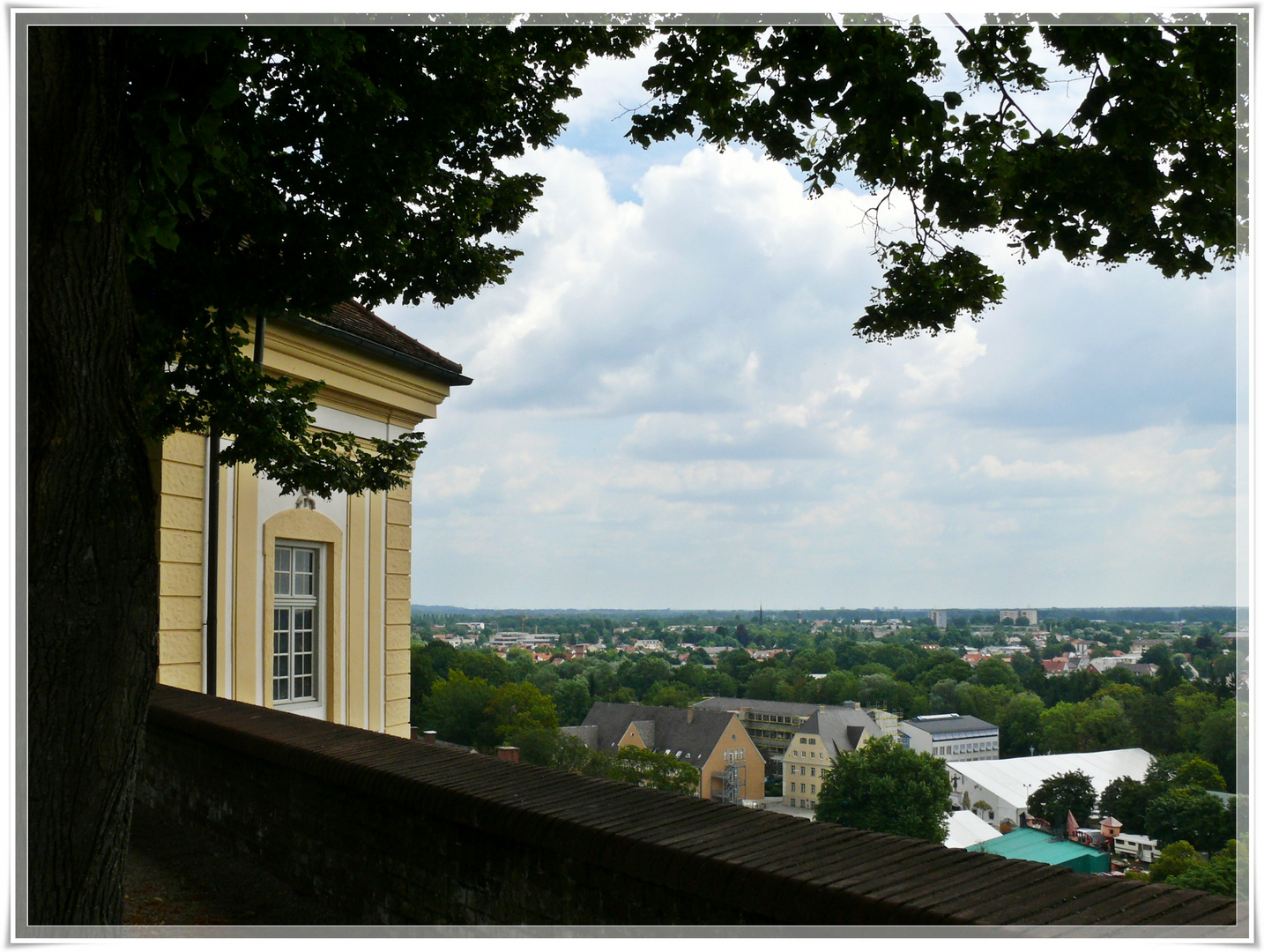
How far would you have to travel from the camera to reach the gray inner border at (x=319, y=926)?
2.03 metres

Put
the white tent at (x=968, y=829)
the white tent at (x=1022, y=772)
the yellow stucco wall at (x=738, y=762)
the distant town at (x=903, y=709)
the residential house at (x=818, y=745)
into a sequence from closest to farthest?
the distant town at (x=903, y=709), the white tent at (x=1022, y=772), the white tent at (x=968, y=829), the residential house at (x=818, y=745), the yellow stucco wall at (x=738, y=762)

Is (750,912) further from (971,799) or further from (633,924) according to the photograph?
(971,799)

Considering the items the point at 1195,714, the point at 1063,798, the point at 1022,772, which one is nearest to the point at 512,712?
the point at 1022,772

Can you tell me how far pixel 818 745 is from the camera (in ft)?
66.7

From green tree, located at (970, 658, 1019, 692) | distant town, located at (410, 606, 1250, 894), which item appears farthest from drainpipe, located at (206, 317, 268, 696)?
green tree, located at (970, 658, 1019, 692)

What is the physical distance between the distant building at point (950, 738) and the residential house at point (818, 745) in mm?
996

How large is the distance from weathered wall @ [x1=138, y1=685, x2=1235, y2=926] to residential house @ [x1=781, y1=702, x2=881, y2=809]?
15.4 meters

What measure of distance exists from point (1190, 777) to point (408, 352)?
404 inches

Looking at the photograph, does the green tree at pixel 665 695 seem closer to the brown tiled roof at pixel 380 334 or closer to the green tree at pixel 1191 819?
the brown tiled roof at pixel 380 334

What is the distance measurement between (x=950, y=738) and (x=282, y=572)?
52.8 feet

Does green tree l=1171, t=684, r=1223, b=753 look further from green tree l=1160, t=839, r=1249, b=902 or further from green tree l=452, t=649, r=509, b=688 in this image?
green tree l=452, t=649, r=509, b=688

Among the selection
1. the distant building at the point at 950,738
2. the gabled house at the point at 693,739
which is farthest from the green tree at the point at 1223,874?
the distant building at the point at 950,738

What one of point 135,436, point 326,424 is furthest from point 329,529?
point 135,436

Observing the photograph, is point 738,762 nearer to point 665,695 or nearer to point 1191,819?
point 665,695
